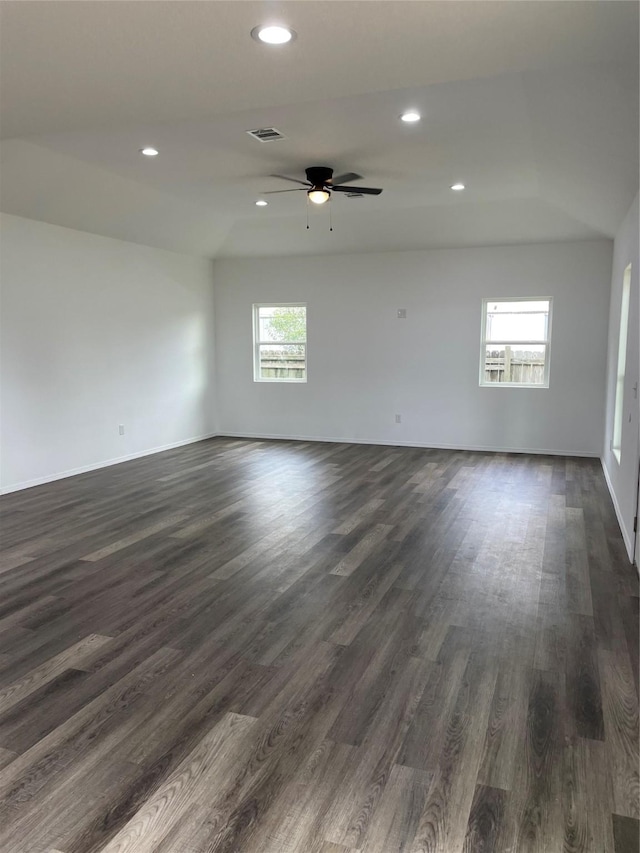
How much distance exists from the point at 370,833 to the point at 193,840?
519 mm

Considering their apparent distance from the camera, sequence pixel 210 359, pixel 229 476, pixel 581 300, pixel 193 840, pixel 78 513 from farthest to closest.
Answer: pixel 210 359 < pixel 581 300 < pixel 229 476 < pixel 78 513 < pixel 193 840

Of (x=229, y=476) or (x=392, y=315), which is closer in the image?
(x=229, y=476)

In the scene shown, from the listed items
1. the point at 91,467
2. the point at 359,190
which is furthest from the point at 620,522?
the point at 91,467

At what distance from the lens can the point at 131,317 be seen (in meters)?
7.29

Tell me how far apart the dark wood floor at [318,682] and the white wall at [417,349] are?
2861 millimetres

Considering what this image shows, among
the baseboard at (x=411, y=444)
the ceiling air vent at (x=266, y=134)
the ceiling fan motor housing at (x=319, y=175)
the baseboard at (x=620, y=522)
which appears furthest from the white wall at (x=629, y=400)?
the ceiling air vent at (x=266, y=134)

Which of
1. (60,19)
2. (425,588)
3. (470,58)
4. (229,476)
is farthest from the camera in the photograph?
(229,476)

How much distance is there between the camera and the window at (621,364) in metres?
5.20

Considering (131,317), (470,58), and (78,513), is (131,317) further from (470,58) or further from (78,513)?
(470,58)

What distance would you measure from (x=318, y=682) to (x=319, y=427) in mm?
6305

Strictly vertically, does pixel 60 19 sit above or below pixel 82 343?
above

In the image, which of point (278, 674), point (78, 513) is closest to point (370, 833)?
point (278, 674)

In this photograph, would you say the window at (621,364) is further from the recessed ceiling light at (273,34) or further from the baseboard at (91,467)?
the baseboard at (91,467)

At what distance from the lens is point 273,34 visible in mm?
2314
